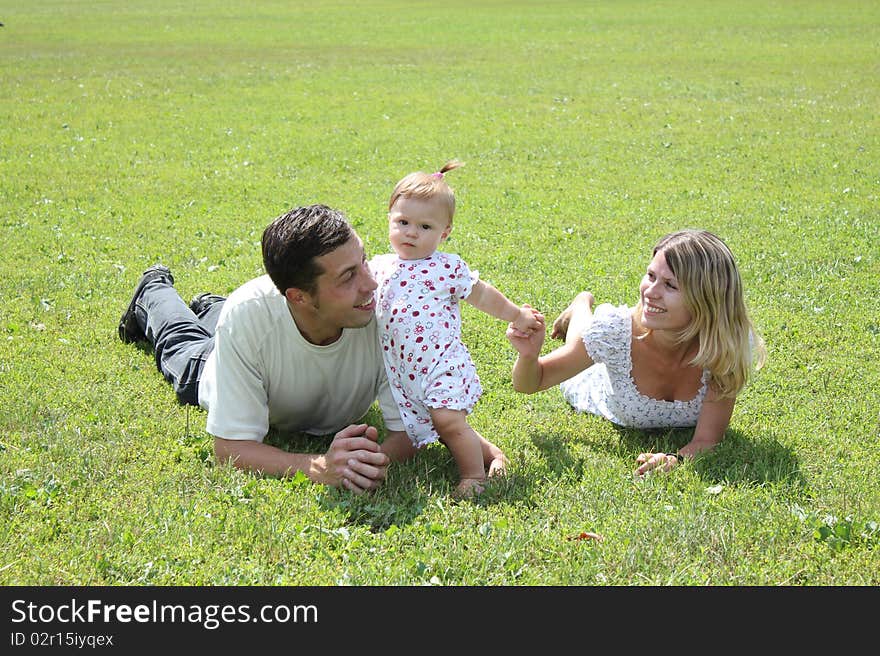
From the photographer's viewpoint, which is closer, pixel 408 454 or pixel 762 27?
pixel 408 454

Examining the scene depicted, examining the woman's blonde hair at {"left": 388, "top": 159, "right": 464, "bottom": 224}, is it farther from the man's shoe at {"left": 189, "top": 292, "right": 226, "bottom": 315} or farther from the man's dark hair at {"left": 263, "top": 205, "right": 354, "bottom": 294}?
the man's shoe at {"left": 189, "top": 292, "right": 226, "bottom": 315}

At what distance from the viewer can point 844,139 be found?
14250 millimetres

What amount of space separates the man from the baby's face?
1.00 ft

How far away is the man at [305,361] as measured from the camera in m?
4.57

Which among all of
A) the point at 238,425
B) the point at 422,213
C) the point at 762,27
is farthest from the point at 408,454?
the point at 762,27

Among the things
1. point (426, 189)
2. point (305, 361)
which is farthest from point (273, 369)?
point (426, 189)

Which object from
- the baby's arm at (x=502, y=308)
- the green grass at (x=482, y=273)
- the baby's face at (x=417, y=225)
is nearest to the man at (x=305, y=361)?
the green grass at (x=482, y=273)

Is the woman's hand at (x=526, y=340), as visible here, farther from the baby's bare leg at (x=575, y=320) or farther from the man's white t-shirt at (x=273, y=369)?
the man's white t-shirt at (x=273, y=369)

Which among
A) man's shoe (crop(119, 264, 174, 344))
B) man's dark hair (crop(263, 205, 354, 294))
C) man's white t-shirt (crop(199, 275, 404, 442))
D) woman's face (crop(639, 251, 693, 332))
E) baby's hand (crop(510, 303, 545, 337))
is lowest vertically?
man's shoe (crop(119, 264, 174, 344))

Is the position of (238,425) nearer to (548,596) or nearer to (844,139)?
(548,596)

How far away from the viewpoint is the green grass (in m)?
4.25

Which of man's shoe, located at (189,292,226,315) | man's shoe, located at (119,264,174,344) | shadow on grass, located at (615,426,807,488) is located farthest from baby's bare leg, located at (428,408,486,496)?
man's shoe, located at (119,264,174,344)

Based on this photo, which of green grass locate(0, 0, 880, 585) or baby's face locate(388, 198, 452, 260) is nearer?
green grass locate(0, 0, 880, 585)

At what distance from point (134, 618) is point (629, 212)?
7.79m
